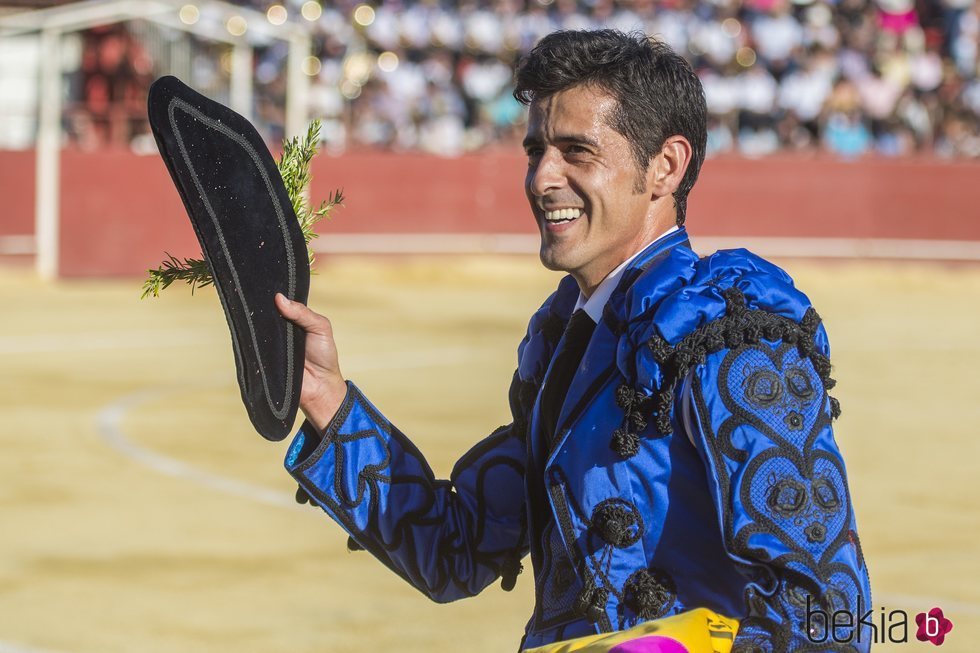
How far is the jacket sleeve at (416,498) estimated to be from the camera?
2.06m

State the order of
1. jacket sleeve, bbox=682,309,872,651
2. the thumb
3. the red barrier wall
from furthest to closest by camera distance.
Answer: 1. the red barrier wall
2. the thumb
3. jacket sleeve, bbox=682,309,872,651

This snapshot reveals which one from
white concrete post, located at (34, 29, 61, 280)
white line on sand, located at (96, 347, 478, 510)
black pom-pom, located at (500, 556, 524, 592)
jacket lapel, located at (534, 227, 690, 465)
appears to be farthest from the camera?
white concrete post, located at (34, 29, 61, 280)

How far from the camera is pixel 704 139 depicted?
1.87m

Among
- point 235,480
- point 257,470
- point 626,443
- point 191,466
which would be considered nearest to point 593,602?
point 626,443

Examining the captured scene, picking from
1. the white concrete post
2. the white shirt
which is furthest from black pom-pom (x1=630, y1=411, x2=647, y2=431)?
the white concrete post

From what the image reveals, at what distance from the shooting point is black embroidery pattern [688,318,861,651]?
1566 mm

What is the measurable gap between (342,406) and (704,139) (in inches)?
22.7

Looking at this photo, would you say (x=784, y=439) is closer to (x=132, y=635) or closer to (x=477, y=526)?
(x=477, y=526)

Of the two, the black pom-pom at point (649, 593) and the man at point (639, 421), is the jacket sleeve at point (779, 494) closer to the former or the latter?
the man at point (639, 421)

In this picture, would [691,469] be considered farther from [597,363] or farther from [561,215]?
[561,215]

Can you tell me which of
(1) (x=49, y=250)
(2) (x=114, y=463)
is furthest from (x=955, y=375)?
(1) (x=49, y=250)

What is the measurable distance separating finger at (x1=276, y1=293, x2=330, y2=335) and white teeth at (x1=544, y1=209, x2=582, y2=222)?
0.99 ft

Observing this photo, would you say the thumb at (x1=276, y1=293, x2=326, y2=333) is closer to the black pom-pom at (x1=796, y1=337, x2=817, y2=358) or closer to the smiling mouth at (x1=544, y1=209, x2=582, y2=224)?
the smiling mouth at (x1=544, y1=209, x2=582, y2=224)

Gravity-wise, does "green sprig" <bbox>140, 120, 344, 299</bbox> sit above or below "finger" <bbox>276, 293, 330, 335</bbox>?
above
